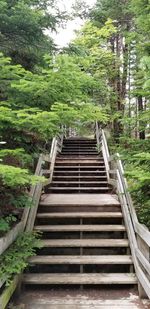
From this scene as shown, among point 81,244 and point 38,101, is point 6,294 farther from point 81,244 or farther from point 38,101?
point 38,101

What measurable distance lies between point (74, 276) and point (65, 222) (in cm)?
135

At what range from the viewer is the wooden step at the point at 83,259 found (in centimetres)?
436

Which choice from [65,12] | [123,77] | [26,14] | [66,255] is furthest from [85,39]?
[66,255]

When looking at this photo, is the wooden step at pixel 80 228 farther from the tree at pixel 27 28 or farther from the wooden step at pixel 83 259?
the tree at pixel 27 28

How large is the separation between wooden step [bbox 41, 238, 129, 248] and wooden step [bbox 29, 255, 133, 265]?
0.17 m

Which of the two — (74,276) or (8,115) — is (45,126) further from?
(74,276)

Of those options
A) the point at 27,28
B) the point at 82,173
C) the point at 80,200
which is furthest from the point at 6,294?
the point at 82,173

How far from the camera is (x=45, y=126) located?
11.1 feet

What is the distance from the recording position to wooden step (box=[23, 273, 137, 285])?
4.02 m

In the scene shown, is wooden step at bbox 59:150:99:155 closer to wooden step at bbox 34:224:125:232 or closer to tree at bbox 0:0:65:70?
tree at bbox 0:0:65:70

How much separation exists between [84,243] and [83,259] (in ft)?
1.15

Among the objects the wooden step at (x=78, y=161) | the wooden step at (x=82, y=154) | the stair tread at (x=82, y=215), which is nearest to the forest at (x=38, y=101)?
the stair tread at (x=82, y=215)

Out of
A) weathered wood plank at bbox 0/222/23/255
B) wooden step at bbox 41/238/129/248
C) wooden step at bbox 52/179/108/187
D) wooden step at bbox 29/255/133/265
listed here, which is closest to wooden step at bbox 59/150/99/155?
wooden step at bbox 52/179/108/187

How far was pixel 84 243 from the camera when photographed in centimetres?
476
